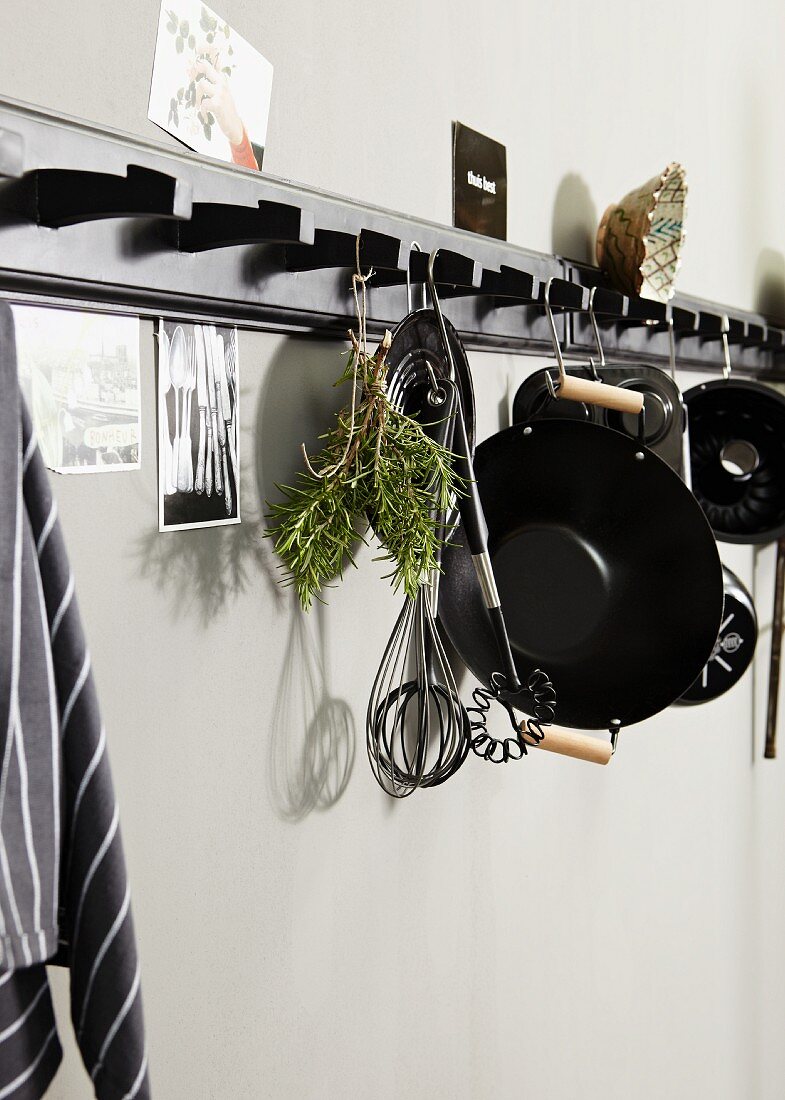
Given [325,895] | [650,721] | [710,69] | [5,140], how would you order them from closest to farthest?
[5,140], [325,895], [650,721], [710,69]

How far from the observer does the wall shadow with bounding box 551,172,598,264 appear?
44.6 inches

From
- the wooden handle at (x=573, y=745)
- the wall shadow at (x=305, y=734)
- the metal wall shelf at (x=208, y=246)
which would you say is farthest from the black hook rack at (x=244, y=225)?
the wooden handle at (x=573, y=745)

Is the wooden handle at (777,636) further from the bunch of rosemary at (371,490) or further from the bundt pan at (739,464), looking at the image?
the bunch of rosemary at (371,490)

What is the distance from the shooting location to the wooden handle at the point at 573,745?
864 millimetres

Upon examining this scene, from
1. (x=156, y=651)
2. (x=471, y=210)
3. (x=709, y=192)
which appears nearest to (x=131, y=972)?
(x=156, y=651)

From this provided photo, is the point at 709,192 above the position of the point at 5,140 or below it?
above

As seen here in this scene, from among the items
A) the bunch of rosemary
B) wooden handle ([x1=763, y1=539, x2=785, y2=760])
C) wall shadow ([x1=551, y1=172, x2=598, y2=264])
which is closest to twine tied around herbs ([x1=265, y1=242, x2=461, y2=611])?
the bunch of rosemary

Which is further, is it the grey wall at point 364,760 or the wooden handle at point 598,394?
the wooden handle at point 598,394

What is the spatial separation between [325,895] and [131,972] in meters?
0.35

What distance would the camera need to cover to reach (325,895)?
2.74 feet

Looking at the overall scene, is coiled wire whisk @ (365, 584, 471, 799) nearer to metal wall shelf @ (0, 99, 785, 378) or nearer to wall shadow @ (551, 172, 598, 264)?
metal wall shelf @ (0, 99, 785, 378)

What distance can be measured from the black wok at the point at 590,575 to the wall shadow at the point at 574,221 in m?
0.35

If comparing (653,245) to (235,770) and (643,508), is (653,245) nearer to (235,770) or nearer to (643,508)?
(643,508)

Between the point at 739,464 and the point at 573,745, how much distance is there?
27.8 inches
